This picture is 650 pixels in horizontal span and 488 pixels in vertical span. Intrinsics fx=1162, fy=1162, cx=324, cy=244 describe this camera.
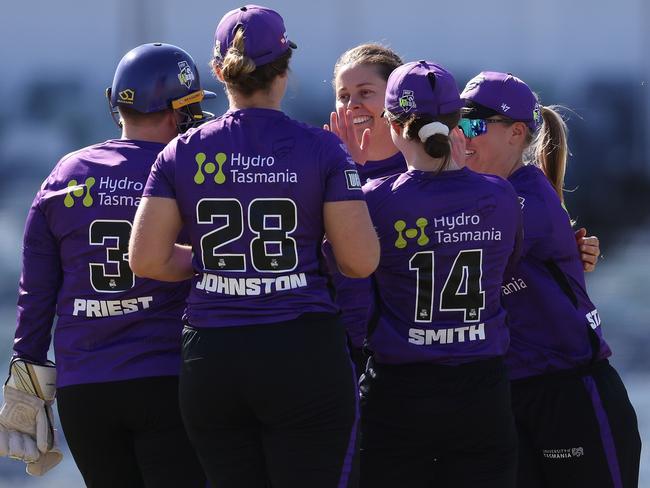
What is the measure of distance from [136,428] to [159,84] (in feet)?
2.44

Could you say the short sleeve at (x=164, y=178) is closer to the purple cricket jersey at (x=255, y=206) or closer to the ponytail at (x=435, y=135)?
the purple cricket jersey at (x=255, y=206)

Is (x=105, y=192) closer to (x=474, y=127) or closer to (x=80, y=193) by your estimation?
(x=80, y=193)

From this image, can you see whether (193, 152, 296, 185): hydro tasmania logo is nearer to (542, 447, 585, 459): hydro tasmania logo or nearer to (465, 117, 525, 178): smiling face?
(465, 117, 525, 178): smiling face

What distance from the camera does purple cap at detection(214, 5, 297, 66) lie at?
2215 millimetres

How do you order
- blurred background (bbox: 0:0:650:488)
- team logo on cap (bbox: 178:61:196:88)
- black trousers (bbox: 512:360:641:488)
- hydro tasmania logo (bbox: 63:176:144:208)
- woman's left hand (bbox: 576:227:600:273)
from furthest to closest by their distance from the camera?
blurred background (bbox: 0:0:650:488), woman's left hand (bbox: 576:227:600:273), black trousers (bbox: 512:360:641:488), team logo on cap (bbox: 178:61:196:88), hydro tasmania logo (bbox: 63:176:144:208)

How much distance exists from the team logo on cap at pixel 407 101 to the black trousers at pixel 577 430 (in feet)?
2.48

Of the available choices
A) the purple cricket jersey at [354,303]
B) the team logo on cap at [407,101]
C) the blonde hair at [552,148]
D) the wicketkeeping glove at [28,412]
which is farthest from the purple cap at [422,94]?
the wicketkeeping glove at [28,412]

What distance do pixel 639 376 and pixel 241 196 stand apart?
3944mm

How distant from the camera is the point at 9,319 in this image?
5012mm

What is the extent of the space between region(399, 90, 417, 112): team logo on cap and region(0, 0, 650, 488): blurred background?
105 inches

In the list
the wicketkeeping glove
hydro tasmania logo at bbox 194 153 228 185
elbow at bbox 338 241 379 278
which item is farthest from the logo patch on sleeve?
the wicketkeeping glove

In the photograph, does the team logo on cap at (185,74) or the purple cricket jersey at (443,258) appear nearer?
the purple cricket jersey at (443,258)

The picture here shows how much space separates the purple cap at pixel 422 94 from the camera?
7.72 feet

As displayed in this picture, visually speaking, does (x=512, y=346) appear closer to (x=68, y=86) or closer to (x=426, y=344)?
(x=426, y=344)
